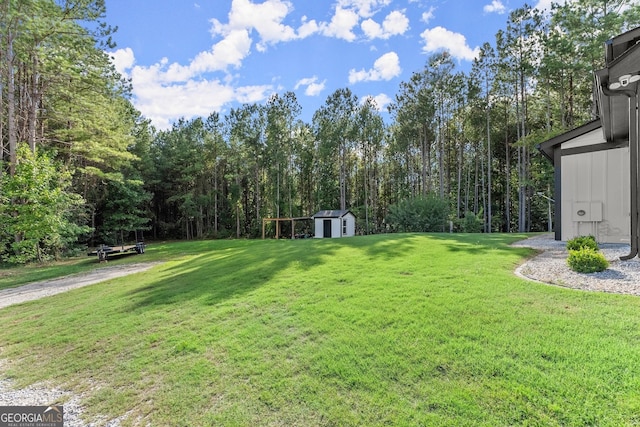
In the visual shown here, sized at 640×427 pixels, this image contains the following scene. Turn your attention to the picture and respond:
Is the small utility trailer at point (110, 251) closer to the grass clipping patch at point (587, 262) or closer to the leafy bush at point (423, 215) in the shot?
the leafy bush at point (423, 215)

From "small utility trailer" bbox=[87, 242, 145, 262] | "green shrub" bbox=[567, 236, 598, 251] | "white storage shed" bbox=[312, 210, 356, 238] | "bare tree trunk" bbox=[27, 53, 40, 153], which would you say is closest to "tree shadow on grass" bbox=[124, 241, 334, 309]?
"green shrub" bbox=[567, 236, 598, 251]

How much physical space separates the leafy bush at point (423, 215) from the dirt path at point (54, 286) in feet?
46.0

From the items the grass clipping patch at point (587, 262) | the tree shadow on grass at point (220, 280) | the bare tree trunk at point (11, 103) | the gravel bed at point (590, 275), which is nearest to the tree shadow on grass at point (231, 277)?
the tree shadow on grass at point (220, 280)

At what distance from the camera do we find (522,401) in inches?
→ 83.9

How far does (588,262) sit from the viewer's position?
4871 millimetres

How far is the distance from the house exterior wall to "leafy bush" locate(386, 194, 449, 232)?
886 centimetres

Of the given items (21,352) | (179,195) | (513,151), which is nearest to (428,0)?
(21,352)

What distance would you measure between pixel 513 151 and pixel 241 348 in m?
29.4

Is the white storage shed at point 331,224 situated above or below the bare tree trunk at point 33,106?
below

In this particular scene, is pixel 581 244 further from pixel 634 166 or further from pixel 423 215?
pixel 423 215

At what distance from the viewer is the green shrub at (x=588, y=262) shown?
4.84 meters

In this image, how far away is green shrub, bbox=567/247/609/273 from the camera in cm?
484

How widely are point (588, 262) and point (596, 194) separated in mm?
5342

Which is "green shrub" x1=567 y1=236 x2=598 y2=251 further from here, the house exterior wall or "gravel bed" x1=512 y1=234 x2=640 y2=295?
the house exterior wall
